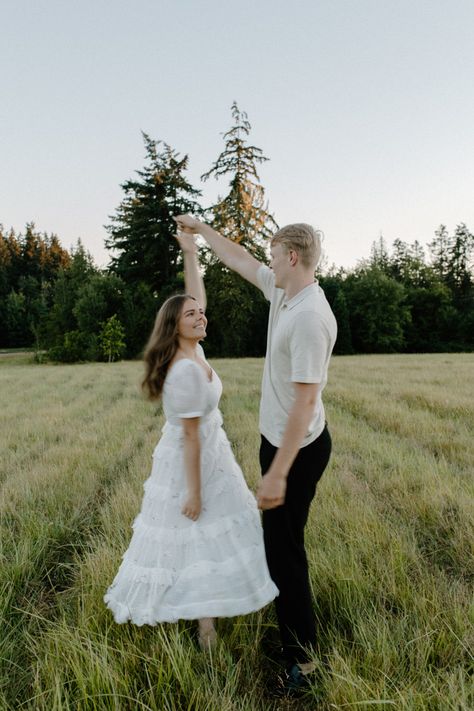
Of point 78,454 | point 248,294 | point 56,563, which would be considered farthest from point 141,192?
point 56,563

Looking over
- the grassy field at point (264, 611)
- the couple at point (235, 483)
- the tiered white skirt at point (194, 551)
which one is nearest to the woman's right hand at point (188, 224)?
the couple at point (235, 483)

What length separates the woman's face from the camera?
2375mm

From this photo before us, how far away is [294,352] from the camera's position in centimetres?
186

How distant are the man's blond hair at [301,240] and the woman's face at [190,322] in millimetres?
630

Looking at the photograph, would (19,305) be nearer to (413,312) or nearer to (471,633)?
(413,312)

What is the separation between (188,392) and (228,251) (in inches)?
47.4

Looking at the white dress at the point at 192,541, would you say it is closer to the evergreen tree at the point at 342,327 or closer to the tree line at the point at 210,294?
the tree line at the point at 210,294

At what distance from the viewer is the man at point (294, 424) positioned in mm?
1845

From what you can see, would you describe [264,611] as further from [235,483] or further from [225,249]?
[225,249]

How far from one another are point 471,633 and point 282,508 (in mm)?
1160

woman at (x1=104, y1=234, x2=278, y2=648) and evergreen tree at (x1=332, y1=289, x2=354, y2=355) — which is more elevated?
evergreen tree at (x1=332, y1=289, x2=354, y2=355)

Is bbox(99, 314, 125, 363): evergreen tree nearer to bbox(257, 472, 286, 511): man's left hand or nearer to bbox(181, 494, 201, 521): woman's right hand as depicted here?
bbox(181, 494, 201, 521): woman's right hand

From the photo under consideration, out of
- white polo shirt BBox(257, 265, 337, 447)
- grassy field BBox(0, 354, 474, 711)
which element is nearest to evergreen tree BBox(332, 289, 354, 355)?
grassy field BBox(0, 354, 474, 711)

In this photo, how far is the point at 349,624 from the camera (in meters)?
2.36
